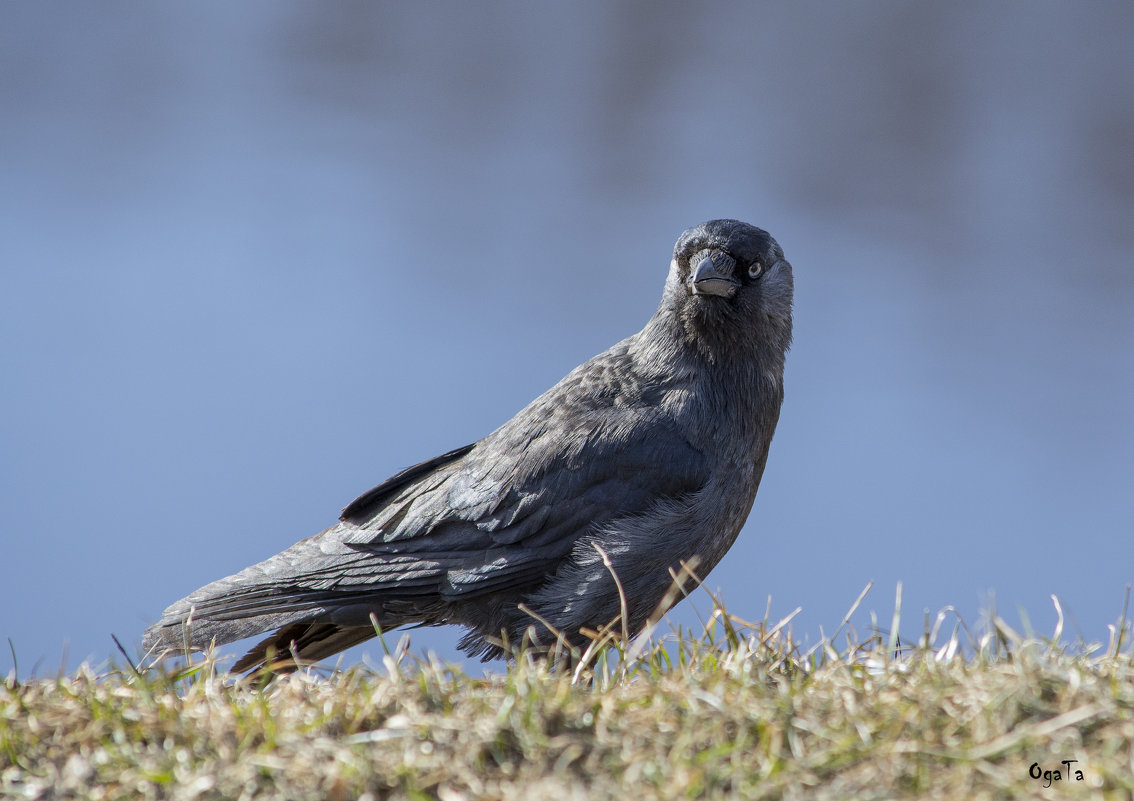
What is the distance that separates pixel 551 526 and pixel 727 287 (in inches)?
49.6

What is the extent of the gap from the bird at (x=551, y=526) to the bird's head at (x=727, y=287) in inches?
0.5

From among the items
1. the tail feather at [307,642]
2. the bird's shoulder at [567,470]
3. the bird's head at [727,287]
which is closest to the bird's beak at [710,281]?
the bird's head at [727,287]

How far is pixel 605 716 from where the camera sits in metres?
2.33

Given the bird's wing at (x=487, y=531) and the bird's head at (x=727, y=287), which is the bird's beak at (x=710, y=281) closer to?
the bird's head at (x=727, y=287)

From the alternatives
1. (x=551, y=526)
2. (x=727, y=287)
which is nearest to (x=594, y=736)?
(x=551, y=526)

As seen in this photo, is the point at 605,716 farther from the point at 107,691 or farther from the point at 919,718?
the point at 107,691

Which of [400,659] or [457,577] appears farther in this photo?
[457,577]

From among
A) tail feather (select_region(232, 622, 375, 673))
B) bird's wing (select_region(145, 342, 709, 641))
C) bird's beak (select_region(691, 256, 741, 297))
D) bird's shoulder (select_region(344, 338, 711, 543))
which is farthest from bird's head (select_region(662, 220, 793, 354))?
tail feather (select_region(232, 622, 375, 673))

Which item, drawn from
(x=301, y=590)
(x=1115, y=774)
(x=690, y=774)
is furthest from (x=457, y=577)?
(x=1115, y=774)

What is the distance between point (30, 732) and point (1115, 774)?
227 centimetres

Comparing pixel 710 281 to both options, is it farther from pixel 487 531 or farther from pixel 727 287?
pixel 487 531

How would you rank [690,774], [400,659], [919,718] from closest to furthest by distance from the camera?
[690,774]
[919,718]
[400,659]

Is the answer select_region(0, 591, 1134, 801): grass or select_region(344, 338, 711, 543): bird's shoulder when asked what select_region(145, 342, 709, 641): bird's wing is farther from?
select_region(0, 591, 1134, 801): grass

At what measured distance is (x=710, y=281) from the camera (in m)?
4.45
